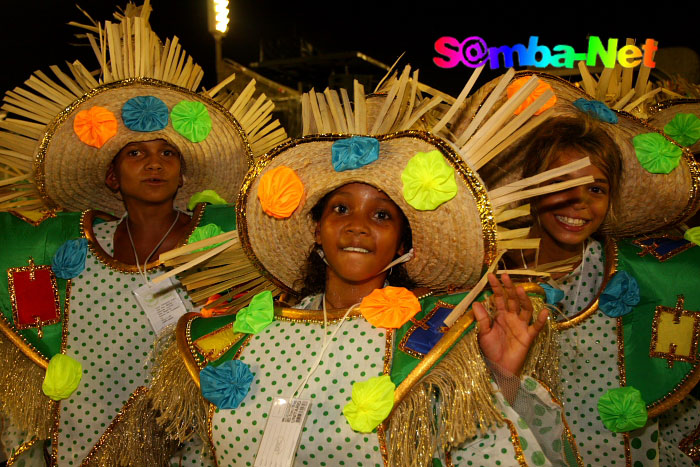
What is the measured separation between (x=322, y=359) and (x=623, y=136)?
135 centimetres

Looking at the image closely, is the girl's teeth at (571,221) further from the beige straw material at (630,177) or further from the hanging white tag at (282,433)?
the hanging white tag at (282,433)

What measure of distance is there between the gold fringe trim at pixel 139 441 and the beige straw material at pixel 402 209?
588 mm

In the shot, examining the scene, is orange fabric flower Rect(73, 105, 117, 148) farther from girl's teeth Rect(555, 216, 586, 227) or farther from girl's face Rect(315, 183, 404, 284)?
girl's teeth Rect(555, 216, 586, 227)

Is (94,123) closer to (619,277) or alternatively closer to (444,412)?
(444,412)

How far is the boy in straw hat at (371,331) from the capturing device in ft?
5.19

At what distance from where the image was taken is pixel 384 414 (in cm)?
156

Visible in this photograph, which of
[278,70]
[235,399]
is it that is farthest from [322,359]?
[278,70]

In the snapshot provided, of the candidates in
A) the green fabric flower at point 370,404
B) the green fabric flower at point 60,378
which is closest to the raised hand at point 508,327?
the green fabric flower at point 370,404

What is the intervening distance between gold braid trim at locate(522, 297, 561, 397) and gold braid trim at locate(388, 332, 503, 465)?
0.17 meters

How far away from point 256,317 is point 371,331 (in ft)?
1.21

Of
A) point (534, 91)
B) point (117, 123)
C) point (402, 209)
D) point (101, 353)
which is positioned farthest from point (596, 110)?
point (101, 353)

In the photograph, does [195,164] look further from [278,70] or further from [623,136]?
[278,70]

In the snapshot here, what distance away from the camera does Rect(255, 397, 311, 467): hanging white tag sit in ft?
5.24

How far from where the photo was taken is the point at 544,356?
1.76 meters
